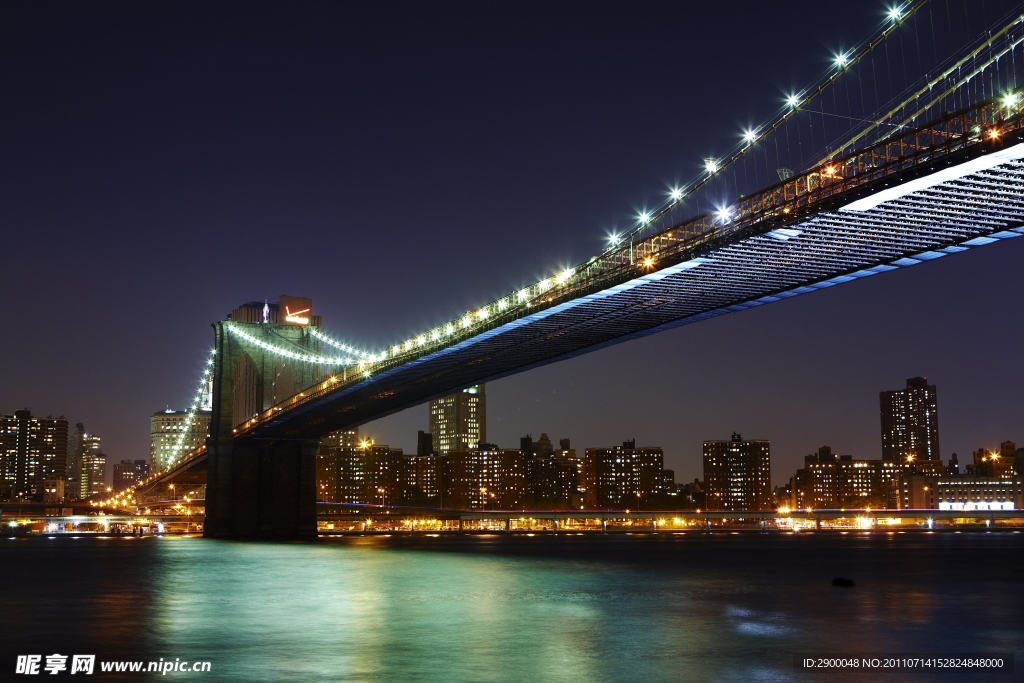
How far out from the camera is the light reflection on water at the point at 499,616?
1838cm

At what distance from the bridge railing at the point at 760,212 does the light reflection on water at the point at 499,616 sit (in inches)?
430

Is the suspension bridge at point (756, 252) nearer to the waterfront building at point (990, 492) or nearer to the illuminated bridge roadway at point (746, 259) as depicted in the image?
the illuminated bridge roadway at point (746, 259)

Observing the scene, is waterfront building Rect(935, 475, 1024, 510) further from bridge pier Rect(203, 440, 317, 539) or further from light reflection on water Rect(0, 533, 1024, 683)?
light reflection on water Rect(0, 533, 1024, 683)

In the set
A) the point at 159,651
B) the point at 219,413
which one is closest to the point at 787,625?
the point at 159,651

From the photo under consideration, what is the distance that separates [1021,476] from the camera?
620 ft

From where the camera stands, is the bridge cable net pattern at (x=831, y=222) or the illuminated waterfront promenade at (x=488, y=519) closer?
the bridge cable net pattern at (x=831, y=222)

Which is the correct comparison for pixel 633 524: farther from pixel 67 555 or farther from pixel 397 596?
pixel 397 596

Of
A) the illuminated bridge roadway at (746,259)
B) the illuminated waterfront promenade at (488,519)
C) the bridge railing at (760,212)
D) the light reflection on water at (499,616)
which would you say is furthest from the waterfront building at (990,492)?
the bridge railing at (760,212)

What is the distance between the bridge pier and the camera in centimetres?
7862

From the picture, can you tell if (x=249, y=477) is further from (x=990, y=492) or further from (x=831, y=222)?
(x=990, y=492)

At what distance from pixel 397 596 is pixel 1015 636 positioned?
16.4 m

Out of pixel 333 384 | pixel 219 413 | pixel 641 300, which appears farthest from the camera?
pixel 219 413

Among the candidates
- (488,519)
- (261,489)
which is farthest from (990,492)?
(261,489)

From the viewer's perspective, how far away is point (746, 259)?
3538 cm
